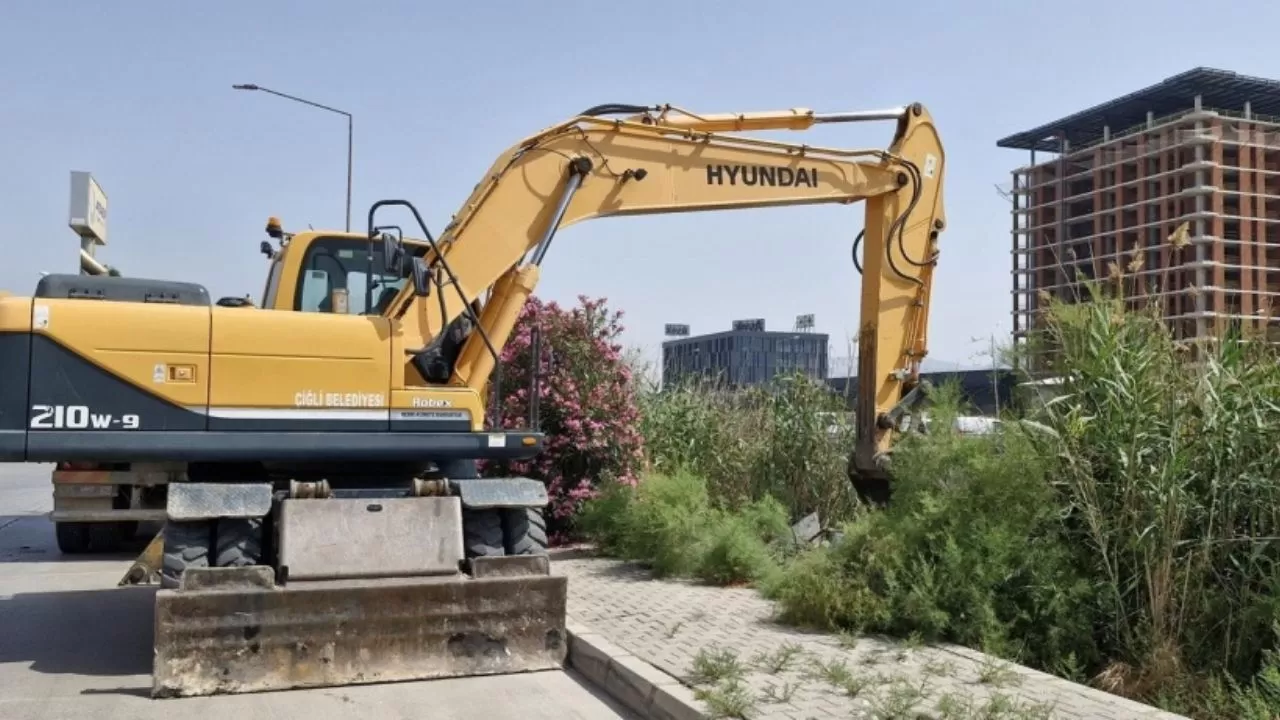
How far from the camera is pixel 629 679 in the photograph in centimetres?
641

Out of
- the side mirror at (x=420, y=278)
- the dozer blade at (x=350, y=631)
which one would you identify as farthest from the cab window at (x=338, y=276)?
the dozer blade at (x=350, y=631)

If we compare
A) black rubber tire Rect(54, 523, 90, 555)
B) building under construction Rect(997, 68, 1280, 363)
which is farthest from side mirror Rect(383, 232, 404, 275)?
black rubber tire Rect(54, 523, 90, 555)

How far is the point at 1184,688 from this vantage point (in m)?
5.87

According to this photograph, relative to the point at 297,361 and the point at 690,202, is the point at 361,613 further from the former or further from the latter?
the point at 690,202

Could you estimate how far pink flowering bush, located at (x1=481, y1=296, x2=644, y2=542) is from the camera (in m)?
12.0

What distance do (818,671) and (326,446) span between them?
344 cm

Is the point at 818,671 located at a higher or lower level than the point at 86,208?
lower

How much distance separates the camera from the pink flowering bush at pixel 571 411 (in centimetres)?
1201

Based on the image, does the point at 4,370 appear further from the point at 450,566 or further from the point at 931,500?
the point at 931,500

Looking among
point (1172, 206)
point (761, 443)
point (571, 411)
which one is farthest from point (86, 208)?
point (1172, 206)

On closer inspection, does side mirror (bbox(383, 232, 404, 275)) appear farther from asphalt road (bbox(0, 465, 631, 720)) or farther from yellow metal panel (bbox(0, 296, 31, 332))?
asphalt road (bbox(0, 465, 631, 720))

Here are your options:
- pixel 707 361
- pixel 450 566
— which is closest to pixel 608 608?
pixel 450 566

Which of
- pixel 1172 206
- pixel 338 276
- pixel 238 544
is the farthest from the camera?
pixel 1172 206

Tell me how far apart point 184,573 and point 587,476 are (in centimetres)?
618
